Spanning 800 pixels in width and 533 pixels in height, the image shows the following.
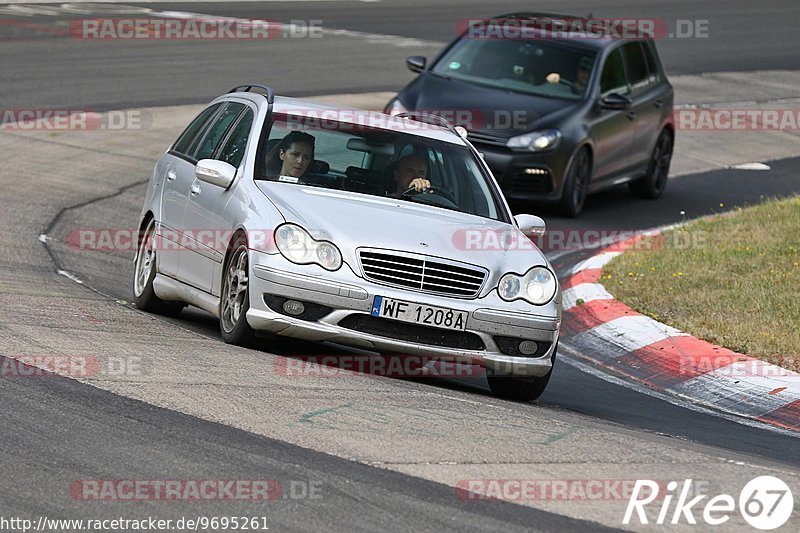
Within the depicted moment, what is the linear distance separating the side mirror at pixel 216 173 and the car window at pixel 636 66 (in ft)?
31.0

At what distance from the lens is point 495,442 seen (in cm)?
669

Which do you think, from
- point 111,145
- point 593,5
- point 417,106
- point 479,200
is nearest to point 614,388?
point 479,200

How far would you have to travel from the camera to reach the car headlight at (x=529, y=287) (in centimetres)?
854

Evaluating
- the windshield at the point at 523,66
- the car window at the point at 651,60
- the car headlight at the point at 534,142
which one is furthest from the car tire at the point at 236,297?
the car window at the point at 651,60

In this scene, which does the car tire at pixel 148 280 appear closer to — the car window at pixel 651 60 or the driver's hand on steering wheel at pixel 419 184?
the driver's hand on steering wheel at pixel 419 184

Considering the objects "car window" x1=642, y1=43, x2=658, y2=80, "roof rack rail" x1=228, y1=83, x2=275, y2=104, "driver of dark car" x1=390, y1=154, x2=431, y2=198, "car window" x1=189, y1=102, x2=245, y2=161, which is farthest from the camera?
"car window" x1=642, y1=43, x2=658, y2=80

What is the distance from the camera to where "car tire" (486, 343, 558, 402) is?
8820 mm

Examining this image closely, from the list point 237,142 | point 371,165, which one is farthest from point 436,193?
point 237,142

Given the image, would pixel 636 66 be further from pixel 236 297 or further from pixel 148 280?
pixel 236 297

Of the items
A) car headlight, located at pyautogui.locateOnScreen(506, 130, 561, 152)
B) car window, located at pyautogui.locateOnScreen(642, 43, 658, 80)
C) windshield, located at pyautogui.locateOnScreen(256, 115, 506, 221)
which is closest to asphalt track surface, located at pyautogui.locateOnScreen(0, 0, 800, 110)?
car window, located at pyautogui.locateOnScreen(642, 43, 658, 80)

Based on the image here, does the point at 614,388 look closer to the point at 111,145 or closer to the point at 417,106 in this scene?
the point at 417,106

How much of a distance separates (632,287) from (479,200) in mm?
2848

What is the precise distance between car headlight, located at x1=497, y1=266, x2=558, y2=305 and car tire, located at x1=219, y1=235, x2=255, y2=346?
1421 millimetres

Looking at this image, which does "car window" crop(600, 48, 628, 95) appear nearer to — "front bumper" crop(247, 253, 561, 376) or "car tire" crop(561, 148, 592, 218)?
"car tire" crop(561, 148, 592, 218)
